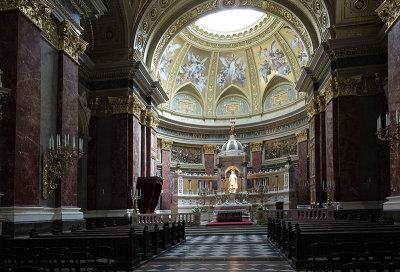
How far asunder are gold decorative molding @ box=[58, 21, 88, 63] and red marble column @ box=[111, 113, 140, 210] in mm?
6896

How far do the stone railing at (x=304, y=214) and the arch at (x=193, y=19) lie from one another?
333 inches

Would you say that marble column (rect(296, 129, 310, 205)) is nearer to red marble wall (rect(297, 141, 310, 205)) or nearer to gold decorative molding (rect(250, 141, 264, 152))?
red marble wall (rect(297, 141, 310, 205))

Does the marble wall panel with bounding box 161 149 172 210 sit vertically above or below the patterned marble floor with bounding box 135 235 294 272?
above

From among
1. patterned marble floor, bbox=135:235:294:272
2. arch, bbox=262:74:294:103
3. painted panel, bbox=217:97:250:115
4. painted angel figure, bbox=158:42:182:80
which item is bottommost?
patterned marble floor, bbox=135:235:294:272

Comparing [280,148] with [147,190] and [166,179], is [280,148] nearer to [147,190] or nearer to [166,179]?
[166,179]

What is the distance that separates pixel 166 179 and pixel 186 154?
12.1 feet

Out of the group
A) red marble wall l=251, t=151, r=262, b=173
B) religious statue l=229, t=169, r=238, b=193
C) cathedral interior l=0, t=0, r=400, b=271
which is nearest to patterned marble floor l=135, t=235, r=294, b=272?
cathedral interior l=0, t=0, r=400, b=271

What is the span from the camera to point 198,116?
3366 centimetres

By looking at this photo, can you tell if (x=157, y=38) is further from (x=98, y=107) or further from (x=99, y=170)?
(x=99, y=170)

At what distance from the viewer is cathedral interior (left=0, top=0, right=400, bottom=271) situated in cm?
1049

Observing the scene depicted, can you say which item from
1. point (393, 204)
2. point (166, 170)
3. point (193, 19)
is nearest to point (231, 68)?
point (193, 19)

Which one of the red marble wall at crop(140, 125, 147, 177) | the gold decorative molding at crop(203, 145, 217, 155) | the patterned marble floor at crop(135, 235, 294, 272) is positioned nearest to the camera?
the patterned marble floor at crop(135, 235, 294, 272)

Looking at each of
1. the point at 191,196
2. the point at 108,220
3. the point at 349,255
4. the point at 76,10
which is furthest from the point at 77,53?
the point at 191,196

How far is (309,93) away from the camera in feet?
76.5
